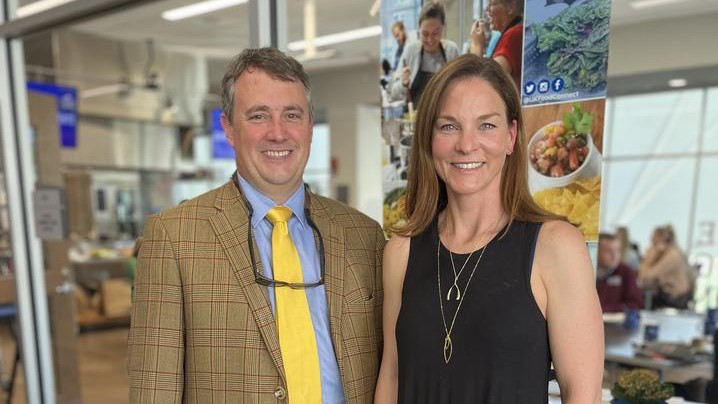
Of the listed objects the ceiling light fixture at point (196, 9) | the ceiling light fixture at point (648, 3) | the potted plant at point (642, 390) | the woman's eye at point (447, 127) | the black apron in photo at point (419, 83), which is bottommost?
the potted plant at point (642, 390)

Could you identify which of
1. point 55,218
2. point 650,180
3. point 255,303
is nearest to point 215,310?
point 255,303

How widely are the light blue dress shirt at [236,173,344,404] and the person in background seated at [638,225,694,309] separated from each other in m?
5.23

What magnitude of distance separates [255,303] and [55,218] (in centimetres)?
276

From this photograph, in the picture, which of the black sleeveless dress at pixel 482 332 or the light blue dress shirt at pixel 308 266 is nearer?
the black sleeveless dress at pixel 482 332

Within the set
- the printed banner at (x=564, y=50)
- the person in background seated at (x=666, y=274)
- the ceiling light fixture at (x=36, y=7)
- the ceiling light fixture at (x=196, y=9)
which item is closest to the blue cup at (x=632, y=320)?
the person in background seated at (x=666, y=274)

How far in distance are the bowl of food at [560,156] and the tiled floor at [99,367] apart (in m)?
4.31

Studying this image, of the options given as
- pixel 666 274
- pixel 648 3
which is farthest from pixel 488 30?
pixel 666 274

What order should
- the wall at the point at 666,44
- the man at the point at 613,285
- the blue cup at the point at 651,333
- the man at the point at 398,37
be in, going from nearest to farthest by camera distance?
1. the man at the point at 398,37
2. the wall at the point at 666,44
3. the blue cup at the point at 651,333
4. the man at the point at 613,285

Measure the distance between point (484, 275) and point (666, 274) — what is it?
5.43 meters

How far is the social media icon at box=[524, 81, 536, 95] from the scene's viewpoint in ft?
5.55

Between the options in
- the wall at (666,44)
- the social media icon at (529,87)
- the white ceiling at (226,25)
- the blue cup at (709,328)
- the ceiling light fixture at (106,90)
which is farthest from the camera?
the ceiling light fixture at (106,90)

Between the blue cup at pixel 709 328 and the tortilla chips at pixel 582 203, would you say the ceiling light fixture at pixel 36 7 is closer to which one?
the tortilla chips at pixel 582 203

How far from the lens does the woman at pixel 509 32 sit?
1704 mm

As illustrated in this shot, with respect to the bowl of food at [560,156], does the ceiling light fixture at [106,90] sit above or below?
above
